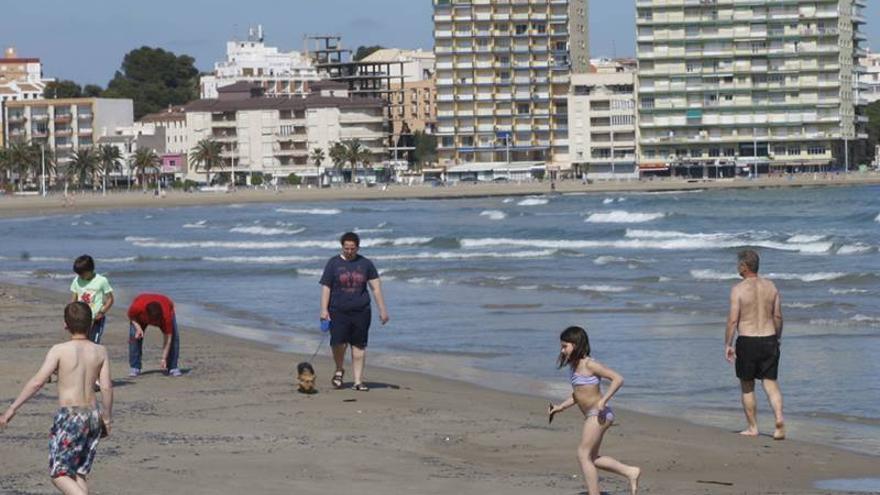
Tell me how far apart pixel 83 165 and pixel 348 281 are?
426ft

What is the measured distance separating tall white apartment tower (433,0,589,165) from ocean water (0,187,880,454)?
64705mm

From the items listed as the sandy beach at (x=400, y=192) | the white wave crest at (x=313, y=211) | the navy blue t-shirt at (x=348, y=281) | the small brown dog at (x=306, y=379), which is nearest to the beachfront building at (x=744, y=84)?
the sandy beach at (x=400, y=192)

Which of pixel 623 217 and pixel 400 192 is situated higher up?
pixel 400 192

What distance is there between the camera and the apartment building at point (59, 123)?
503ft

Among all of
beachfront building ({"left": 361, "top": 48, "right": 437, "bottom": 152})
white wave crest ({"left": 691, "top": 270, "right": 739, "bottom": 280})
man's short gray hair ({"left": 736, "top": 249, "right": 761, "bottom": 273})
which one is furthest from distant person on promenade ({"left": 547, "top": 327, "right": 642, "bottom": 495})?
beachfront building ({"left": 361, "top": 48, "right": 437, "bottom": 152})

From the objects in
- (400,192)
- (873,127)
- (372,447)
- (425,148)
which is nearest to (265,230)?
(400,192)

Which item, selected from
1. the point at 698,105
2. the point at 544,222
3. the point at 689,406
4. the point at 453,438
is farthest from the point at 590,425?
the point at 698,105

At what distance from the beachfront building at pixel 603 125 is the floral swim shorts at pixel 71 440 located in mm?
126710

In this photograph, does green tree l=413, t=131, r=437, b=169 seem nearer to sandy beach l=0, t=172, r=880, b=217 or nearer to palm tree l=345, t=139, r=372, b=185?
palm tree l=345, t=139, r=372, b=185

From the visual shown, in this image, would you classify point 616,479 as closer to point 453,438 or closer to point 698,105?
point 453,438

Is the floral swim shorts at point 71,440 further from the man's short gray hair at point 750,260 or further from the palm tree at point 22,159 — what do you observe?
the palm tree at point 22,159

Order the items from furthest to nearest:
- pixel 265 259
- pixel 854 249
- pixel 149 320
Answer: pixel 265 259 → pixel 854 249 → pixel 149 320

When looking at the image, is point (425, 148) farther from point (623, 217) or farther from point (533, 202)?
point (623, 217)

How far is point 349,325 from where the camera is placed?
1402 cm
